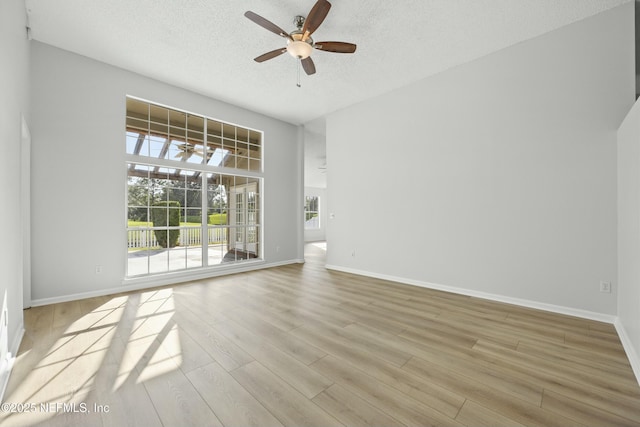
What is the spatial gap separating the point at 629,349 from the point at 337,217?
4099 mm

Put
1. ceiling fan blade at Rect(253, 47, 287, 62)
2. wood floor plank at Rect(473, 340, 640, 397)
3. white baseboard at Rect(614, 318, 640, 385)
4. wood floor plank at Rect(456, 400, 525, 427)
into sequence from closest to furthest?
1. wood floor plank at Rect(456, 400, 525, 427)
2. wood floor plank at Rect(473, 340, 640, 397)
3. white baseboard at Rect(614, 318, 640, 385)
4. ceiling fan blade at Rect(253, 47, 287, 62)

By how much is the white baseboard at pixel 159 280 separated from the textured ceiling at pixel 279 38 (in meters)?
3.21

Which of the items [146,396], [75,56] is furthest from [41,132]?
[146,396]

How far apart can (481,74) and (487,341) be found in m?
3.41

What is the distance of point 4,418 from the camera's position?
1.45 metres

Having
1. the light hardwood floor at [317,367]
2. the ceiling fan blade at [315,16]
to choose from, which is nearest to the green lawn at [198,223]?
the light hardwood floor at [317,367]

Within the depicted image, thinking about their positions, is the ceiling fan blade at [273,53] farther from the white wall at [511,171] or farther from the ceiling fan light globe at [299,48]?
the white wall at [511,171]

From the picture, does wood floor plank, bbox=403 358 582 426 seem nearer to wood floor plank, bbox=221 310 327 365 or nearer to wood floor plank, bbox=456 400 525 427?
wood floor plank, bbox=456 400 525 427

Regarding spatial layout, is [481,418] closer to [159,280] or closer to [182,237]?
[159,280]

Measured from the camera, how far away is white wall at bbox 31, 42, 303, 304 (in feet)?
10.9

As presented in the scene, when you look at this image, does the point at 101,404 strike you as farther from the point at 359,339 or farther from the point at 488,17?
the point at 488,17

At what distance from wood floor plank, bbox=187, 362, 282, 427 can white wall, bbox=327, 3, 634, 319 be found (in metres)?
3.29

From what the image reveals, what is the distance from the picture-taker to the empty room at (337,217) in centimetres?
173

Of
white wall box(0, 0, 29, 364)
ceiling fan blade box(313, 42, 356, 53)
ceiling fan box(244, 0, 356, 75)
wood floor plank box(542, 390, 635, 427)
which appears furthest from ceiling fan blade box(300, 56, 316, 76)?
wood floor plank box(542, 390, 635, 427)
